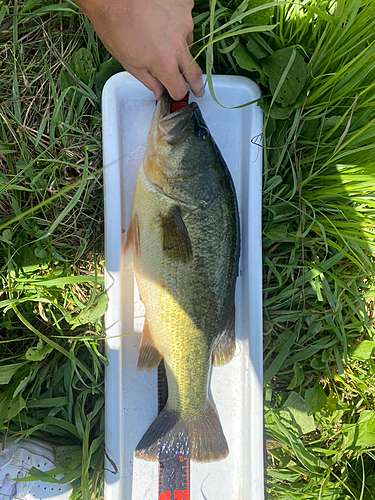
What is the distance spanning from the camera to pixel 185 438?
2072mm

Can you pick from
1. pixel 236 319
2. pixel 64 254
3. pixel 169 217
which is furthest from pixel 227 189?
pixel 64 254

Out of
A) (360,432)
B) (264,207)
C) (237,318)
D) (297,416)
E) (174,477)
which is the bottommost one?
(360,432)

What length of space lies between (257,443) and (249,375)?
0.43 metres

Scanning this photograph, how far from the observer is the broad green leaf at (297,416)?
240 centimetres

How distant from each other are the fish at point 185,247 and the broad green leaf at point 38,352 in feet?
2.11

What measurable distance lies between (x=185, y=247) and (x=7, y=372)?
4.33 feet

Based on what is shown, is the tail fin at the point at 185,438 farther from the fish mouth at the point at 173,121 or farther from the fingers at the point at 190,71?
the fingers at the point at 190,71

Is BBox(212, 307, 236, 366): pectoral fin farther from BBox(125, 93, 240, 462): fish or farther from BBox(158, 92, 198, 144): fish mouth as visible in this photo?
BBox(158, 92, 198, 144): fish mouth

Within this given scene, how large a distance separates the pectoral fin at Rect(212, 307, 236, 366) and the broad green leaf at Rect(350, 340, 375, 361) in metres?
1.00

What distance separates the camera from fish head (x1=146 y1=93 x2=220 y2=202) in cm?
190

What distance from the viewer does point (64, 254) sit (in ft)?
7.26

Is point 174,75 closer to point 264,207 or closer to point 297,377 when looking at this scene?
point 264,207

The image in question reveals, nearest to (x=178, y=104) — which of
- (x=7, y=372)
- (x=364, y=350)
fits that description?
(x=7, y=372)

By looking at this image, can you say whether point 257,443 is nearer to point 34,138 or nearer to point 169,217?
point 169,217
